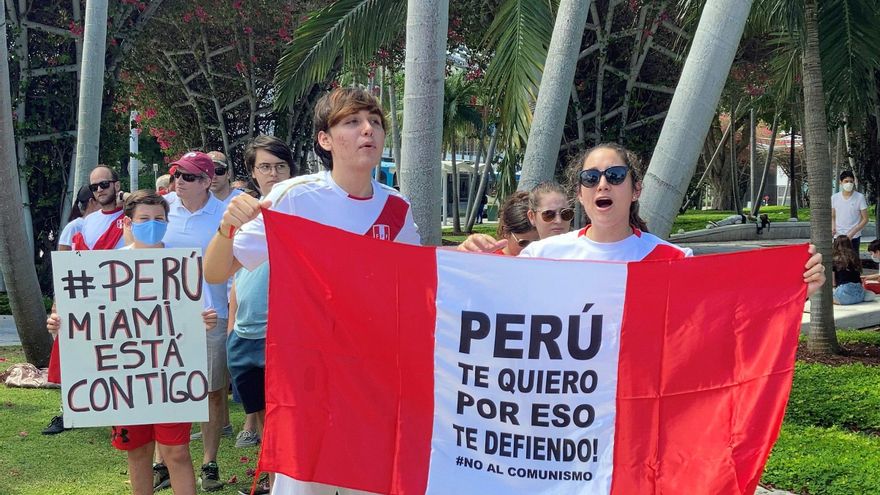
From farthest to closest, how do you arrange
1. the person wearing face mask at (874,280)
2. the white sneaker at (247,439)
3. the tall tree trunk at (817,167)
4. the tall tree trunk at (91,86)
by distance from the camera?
the person wearing face mask at (874,280) < the tall tree trunk at (91,86) < the tall tree trunk at (817,167) < the white sneaker at (247,439)

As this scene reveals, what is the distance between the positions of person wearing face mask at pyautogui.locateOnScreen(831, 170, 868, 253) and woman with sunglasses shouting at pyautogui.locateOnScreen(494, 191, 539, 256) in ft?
37.4

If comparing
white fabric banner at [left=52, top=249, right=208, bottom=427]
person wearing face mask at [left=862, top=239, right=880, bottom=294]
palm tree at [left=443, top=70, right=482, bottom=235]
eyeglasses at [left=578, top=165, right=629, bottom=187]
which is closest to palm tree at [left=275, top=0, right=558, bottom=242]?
white fabric banner at [left=52, top=249, right=208, bottom=427]

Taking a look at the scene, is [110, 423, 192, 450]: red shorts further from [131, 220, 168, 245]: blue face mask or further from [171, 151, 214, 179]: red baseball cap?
[171, 151, 214, 179]: red baseball cap

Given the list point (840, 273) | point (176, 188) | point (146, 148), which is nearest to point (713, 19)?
point (176, 188)

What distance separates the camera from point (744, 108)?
37.8 meters

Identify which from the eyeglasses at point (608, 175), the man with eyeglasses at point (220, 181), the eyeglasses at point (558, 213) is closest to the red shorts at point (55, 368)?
the man with eyeglasses at point (220, 181)

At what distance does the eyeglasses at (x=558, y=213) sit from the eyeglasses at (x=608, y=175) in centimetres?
87

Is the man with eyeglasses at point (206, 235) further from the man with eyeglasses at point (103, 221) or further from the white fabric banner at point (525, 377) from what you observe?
the white fabric banner at point (525, 377)

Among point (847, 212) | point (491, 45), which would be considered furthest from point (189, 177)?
point (847, 212)

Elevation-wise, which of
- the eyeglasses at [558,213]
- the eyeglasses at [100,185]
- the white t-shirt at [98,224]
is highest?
the eyeglasses at [558,213]

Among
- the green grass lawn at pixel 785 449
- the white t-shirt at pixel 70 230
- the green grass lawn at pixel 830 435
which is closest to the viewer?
the green grass lawn at pixel 830 435

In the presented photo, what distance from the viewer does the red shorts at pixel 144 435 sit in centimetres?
532

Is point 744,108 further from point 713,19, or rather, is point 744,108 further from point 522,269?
point 522,269

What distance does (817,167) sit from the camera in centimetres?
1057
